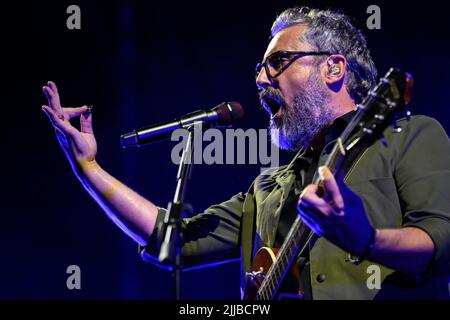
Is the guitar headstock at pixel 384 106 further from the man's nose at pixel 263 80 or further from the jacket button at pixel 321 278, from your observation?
the man's nose at pixel 263 80

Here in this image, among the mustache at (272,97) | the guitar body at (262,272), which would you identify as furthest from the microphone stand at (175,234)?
the mustache at (272,97)

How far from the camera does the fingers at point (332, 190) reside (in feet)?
5.86

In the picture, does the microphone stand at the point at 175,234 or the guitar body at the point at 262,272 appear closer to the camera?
the microphone stand at the point at 175,234

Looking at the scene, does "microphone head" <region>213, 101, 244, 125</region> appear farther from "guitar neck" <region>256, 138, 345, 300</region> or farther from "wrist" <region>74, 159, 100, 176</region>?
"wrist" <region>74, 159, 100, 176</region>

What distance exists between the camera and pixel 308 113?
2.74 metres

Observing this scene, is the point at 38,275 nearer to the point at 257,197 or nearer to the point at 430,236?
the point at 257,197

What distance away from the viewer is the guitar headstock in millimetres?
1949

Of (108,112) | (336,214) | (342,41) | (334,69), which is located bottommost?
(336,214)

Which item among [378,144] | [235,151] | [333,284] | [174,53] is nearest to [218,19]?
[174,53]

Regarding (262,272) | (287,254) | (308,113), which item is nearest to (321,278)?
(287,254)

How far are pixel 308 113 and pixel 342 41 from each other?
0.42 m

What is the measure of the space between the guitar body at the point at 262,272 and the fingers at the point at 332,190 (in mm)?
597

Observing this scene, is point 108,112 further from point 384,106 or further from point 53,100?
point 384,106
